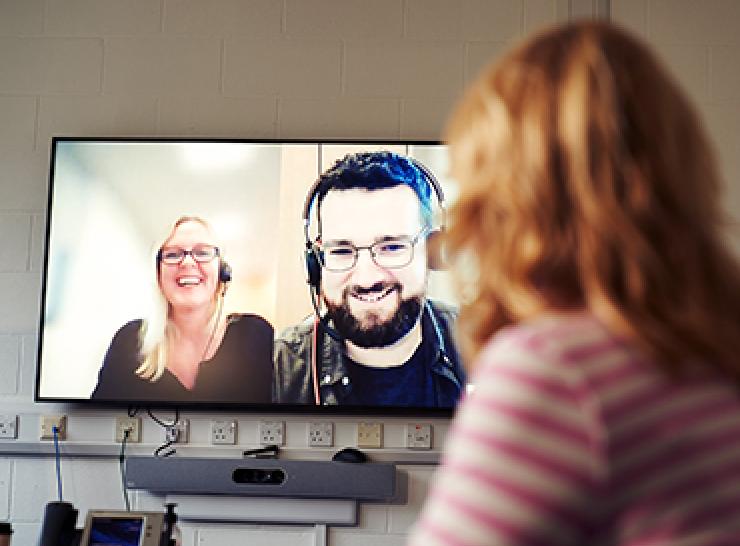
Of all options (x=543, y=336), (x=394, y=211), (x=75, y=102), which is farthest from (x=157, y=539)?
(x=543, y=336)

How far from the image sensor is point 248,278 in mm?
3674

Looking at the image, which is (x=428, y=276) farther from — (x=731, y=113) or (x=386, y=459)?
(x=731, y=113)

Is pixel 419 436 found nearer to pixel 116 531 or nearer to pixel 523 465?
pixel 116 531

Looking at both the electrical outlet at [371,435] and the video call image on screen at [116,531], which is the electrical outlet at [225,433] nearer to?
the electrical outlet at [371,435]

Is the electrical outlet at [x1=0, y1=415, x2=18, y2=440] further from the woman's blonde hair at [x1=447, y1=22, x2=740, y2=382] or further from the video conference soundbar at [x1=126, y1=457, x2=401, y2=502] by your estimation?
the woman's blonde hair at [x1=447, y1=22, x2=740, y2=382]

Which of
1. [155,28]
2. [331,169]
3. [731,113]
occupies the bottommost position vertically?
[331,169]

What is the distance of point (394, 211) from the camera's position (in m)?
3.62

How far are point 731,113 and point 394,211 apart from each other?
44.5 inches

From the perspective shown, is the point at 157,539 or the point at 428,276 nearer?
the point at 157,539

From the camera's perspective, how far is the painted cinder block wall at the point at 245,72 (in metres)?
3.82

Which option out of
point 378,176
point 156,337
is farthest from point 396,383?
point 156,337

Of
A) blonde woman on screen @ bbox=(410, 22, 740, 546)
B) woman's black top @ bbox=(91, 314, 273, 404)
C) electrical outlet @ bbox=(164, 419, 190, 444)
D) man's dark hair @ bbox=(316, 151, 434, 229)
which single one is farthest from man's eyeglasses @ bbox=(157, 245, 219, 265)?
blonde woman on screen @ bbox=(410, 22, 740, 546)

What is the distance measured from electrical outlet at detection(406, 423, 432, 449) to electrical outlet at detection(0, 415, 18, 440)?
122 centimetres

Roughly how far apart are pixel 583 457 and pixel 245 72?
130 inches
